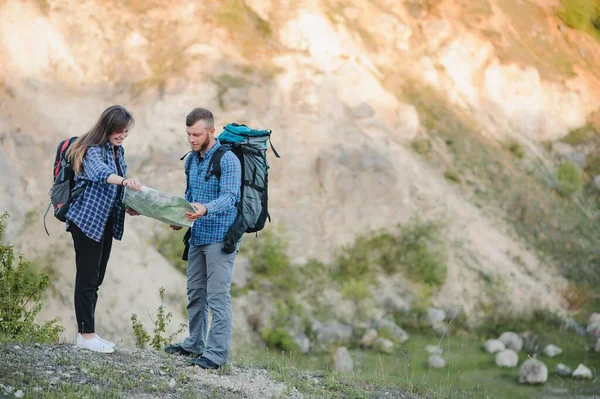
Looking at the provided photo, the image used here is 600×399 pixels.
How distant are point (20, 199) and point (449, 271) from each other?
21.1 ft

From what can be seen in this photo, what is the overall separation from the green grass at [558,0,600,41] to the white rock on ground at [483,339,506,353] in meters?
8.56

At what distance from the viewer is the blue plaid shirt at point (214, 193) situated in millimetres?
4852

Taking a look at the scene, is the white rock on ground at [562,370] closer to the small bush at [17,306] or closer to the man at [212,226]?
the small bush at [17,306]

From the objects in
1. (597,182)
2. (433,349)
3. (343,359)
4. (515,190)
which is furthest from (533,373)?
(597,182)

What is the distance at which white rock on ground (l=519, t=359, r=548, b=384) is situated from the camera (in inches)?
411

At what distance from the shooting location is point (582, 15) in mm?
17141

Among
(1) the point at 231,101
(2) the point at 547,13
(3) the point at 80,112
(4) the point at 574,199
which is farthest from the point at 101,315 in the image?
(2) the point at 547,13

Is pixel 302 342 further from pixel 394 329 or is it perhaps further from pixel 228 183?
pixel 228 183

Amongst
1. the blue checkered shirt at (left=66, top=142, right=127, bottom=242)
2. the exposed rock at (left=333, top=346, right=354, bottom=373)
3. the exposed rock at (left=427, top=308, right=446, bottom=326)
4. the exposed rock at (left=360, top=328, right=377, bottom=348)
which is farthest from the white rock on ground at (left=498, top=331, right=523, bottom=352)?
the blue checkered shirt at (left=66, top=142, right=127, bottom=242)

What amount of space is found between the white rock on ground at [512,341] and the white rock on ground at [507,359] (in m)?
0.36

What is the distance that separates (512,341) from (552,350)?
23.7 inches

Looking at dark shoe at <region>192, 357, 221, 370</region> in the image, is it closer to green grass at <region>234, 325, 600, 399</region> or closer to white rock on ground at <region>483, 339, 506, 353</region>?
green grass at <region>234, 325, 600, 399</region>

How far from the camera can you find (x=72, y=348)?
16.5 ft

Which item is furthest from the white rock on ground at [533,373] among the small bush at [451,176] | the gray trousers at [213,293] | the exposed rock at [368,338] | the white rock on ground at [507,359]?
the gray trousers at [213,293]
